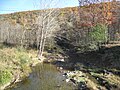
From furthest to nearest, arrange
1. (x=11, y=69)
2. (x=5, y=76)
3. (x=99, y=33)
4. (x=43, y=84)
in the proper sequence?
1. (x=99, y=33)
2. (x=11, y=69)
3. (x=43, y=84)
4. (x=5, y=76)

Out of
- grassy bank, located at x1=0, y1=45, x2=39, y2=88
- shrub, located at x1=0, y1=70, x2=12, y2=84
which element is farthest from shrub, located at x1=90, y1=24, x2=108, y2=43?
shrub, located at x1=0, y1=70, x2=12, y2=84

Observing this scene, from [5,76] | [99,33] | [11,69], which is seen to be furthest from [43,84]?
[99,33]

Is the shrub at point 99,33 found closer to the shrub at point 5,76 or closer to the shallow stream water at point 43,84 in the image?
the shallow stream water at point 43,84

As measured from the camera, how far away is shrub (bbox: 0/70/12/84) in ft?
58.0

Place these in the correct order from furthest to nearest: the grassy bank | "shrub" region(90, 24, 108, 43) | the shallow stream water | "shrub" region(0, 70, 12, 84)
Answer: "shrub" region(90, 24, 108, 43), the grassy bank, the shallow stream water, "shrub" region(0, 70, 12, 84)

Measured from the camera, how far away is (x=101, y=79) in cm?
2061

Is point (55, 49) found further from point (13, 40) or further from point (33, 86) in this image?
point (33, 86)

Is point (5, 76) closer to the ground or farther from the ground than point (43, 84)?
farther from the ground

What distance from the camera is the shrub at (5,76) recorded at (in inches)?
696

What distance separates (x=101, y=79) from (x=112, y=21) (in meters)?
25.3

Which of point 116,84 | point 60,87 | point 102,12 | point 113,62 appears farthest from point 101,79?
point 102,12

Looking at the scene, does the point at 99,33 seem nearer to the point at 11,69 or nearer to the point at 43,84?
the point at 11,69

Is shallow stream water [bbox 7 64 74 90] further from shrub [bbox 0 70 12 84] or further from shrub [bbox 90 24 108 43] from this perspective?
shrub [bbox 90 24 108 43]

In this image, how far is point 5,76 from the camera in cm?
1830
